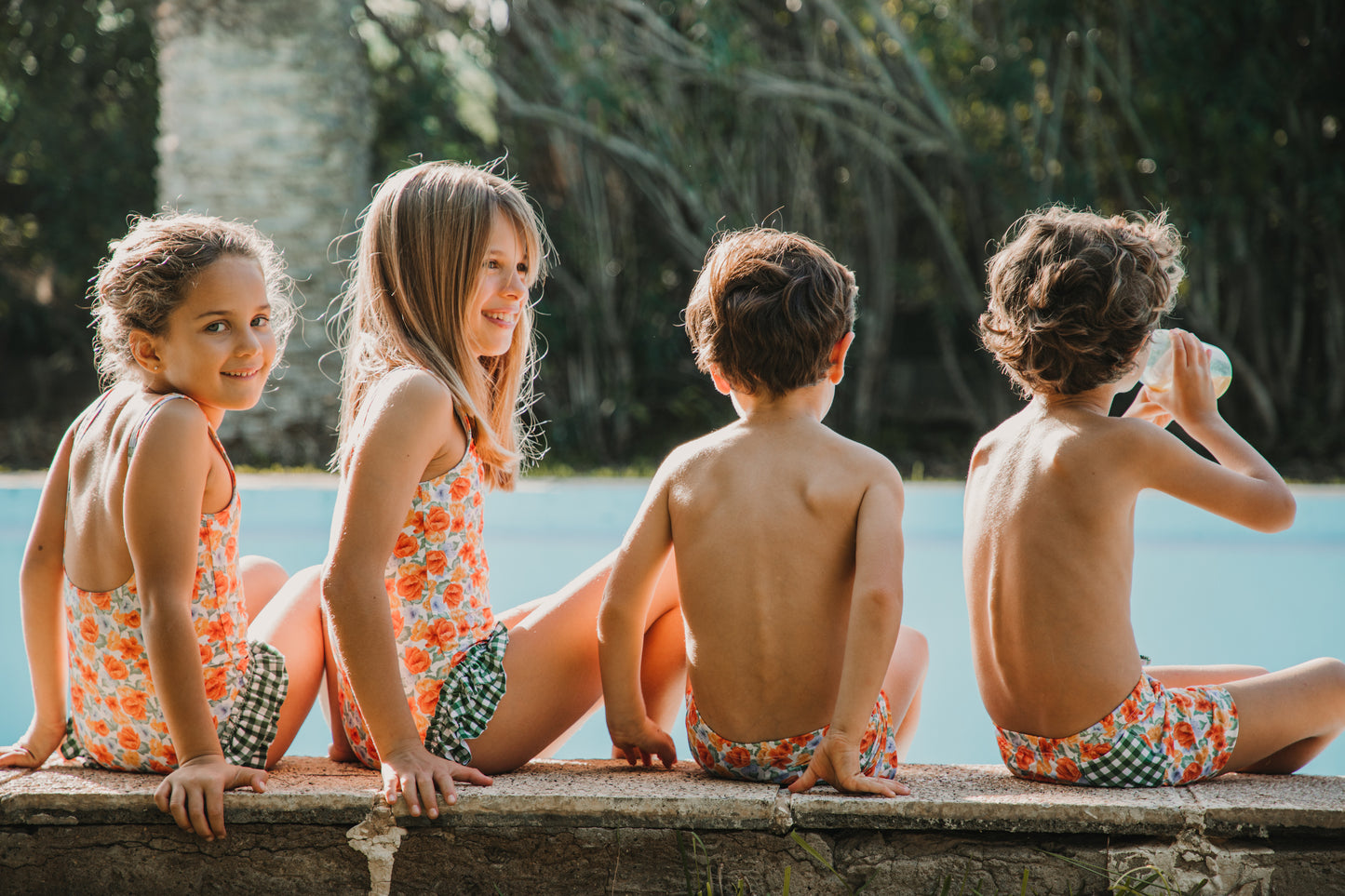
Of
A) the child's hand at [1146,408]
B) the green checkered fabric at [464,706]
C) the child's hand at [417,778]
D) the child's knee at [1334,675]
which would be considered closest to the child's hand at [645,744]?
the green checkered fabric at [464,706]

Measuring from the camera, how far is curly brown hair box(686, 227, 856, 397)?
5.99 ft

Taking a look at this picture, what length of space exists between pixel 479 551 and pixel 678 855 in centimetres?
61

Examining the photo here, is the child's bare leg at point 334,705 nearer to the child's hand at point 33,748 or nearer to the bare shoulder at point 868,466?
the child's hand at point 33,748

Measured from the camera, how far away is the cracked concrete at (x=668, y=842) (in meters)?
1.64

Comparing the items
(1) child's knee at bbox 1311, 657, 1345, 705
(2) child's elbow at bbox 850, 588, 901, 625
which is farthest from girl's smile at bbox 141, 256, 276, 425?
(1) child's knee at bbox 1311, 657, 1345, 705

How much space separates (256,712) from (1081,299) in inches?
59.1

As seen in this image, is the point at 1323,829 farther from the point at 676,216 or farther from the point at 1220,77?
the point at 676,216

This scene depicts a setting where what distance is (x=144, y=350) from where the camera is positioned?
6.01 ft

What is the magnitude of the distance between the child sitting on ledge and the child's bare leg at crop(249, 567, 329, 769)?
532 mm

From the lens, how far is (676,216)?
27.3ft

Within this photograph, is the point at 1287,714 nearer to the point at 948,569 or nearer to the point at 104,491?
the point at 104,491

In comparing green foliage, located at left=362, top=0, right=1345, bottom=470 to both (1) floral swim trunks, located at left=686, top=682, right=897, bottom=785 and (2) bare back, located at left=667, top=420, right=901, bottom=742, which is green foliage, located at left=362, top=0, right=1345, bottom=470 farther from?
(1) floral swim trunks, located at left=686, top=682, right=897, bottom=785

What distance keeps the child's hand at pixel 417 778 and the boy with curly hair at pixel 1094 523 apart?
92cm

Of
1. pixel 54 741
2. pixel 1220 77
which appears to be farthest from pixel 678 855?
pixel 1220 77
